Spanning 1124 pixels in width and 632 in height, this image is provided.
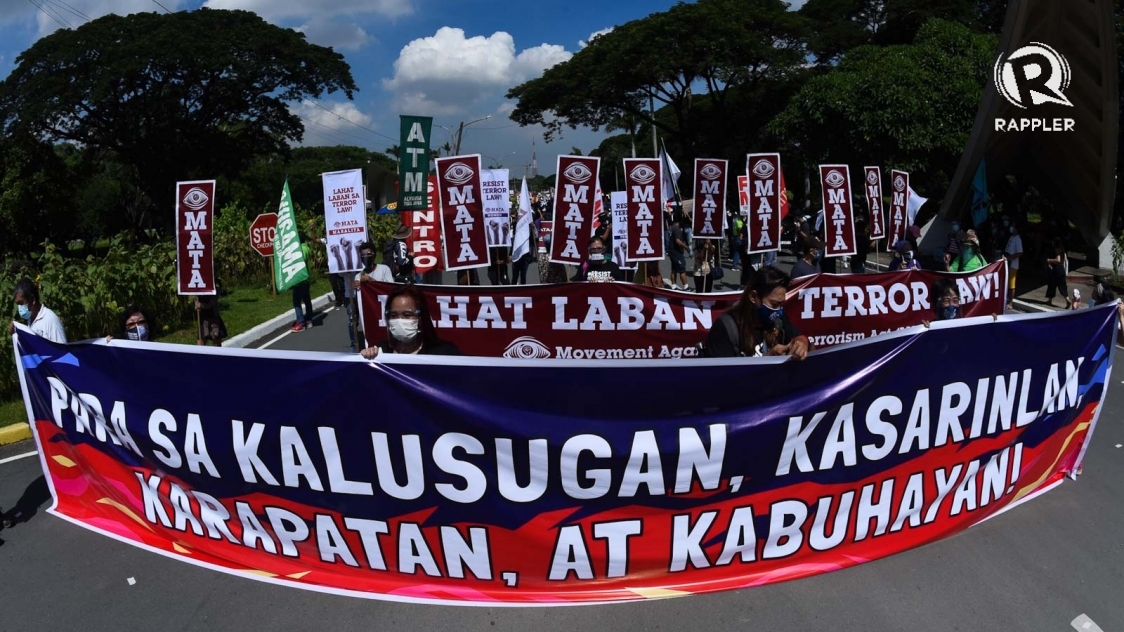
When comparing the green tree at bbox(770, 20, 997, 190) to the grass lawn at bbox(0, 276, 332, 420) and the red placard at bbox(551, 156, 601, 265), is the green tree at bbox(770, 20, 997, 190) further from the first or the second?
the red placard at bbox(551, 156, 601, 265)

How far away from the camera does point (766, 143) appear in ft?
134

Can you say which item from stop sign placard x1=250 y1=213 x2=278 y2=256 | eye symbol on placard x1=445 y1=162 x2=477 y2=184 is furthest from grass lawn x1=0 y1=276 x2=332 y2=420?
eye symbol on placard x1=445 y1=162 x2=477 y2=184

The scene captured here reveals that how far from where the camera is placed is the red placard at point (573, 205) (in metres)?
11.9

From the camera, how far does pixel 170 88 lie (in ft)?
118

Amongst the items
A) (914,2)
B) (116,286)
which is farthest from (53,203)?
(914,2)

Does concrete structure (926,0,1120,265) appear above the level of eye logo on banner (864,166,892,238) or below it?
above

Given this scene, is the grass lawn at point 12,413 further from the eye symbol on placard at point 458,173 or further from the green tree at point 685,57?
the green tree at point 685,57

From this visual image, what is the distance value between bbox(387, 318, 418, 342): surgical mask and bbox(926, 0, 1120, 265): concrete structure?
16.1m

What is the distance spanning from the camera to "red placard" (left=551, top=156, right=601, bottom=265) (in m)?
11.9

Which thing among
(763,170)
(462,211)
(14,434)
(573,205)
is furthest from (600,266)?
(14,434)

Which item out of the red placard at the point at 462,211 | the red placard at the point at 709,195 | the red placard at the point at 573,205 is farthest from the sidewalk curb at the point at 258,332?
the red placard at the point at 709,195

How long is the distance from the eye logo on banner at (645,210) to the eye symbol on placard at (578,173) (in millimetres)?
636

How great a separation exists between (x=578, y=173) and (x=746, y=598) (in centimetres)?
826

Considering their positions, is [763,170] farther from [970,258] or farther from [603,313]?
[603,313]
